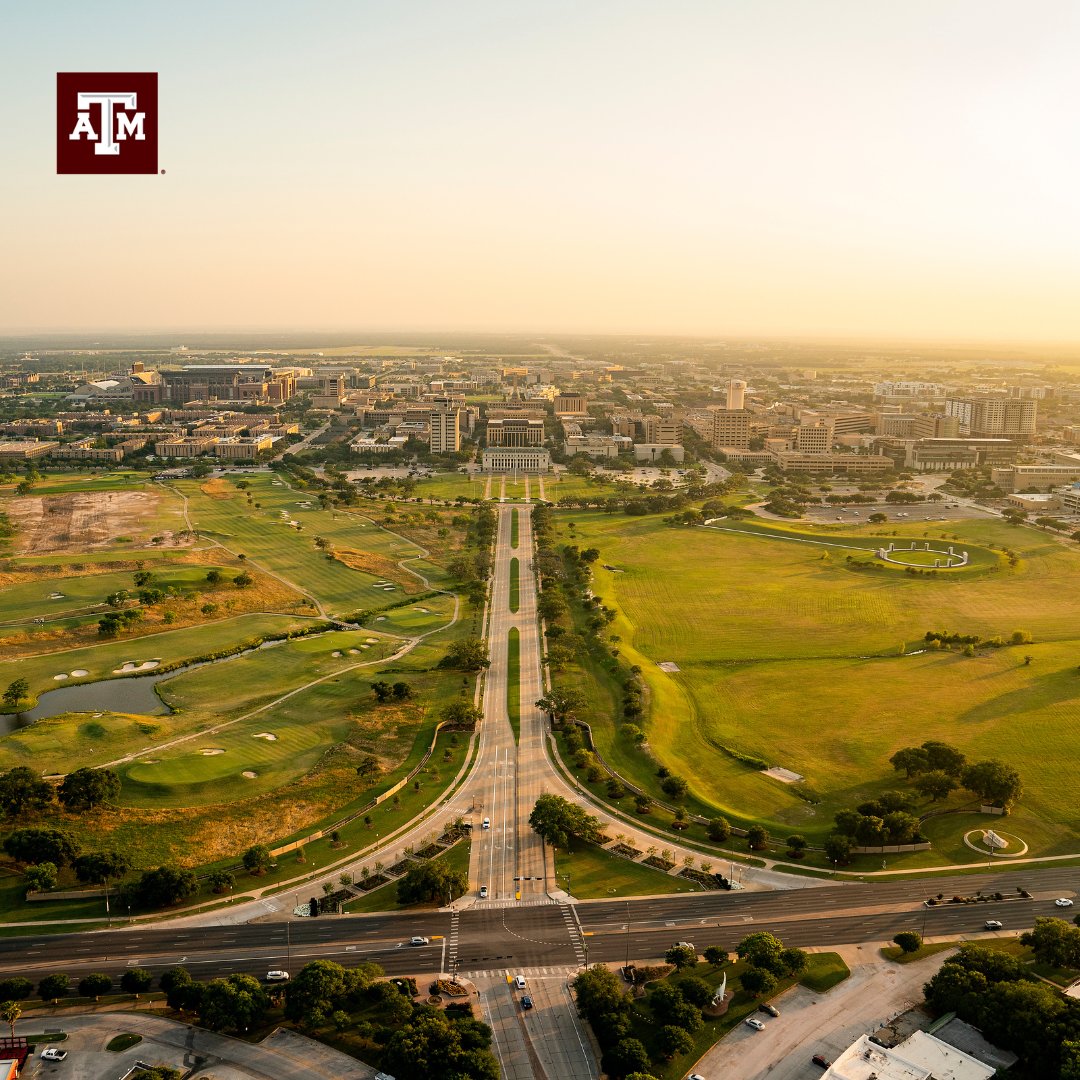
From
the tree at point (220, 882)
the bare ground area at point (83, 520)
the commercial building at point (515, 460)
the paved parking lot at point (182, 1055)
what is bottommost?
the paved parking lot at point (182, 1055)

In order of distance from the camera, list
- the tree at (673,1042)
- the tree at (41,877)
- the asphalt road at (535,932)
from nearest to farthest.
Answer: the tree at (673,1042) < the asphalt road at (535,932) < the tree at (41,877)

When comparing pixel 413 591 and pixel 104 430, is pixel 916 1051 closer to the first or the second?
pixel 413 591

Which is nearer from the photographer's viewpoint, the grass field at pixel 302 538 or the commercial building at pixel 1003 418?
the grass field at pixel 302 538

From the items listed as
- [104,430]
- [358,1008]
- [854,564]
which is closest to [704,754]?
[358,1008]

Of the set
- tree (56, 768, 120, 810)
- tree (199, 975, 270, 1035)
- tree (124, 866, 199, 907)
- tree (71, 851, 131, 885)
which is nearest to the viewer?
tree (199, 975, 270, 1035)

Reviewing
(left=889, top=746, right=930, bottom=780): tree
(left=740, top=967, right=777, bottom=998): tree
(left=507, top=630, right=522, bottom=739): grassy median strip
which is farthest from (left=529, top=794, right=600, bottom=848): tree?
(left=889, top=746, right=930, bottom=780): tree

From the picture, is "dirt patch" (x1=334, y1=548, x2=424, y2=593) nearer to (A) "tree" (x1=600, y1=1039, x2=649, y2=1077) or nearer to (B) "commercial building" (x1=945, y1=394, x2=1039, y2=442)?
(A) "tree" (x1=600, y1=1039, x2=649, y2=1077)

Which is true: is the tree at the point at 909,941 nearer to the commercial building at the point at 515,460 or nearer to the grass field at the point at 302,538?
the grass field at the point at 302,538

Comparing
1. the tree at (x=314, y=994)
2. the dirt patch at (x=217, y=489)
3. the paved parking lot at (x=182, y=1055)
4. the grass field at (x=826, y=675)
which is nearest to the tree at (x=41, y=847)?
the paved parking lot at (x=182, y=1055)
